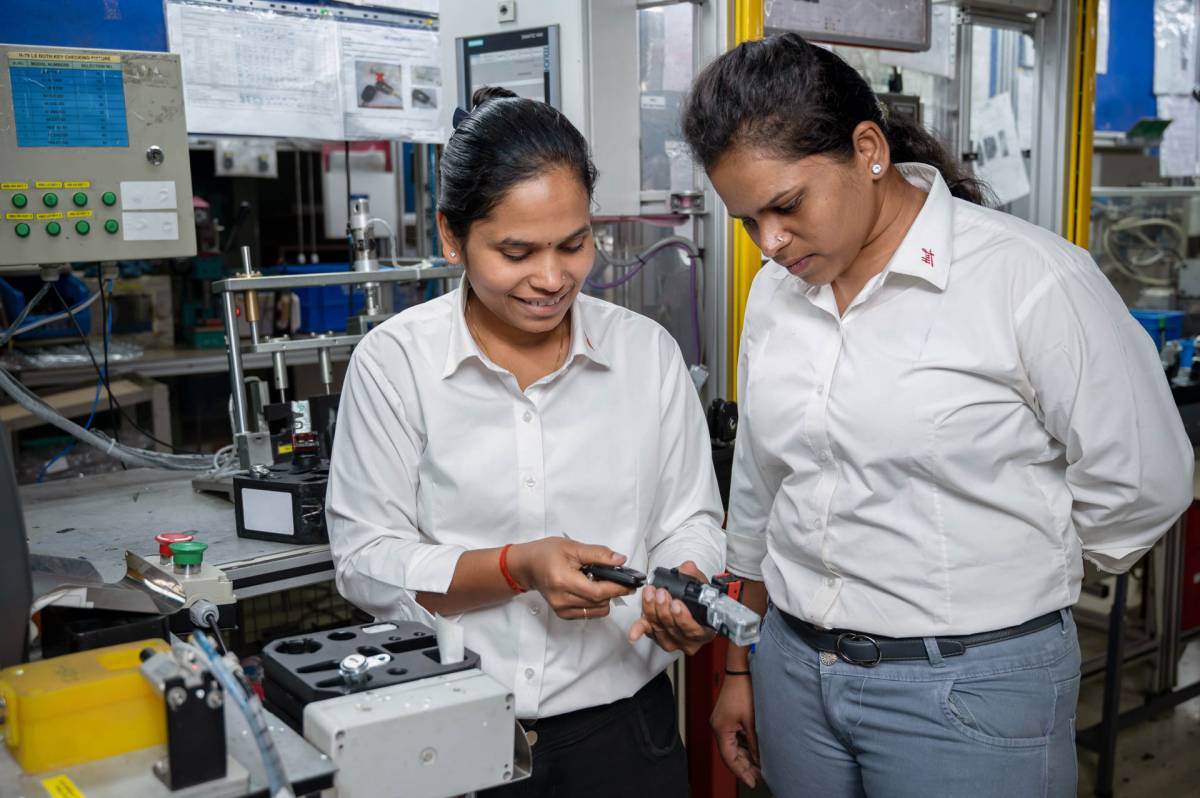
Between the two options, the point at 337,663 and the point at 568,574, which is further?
the point at 568,574

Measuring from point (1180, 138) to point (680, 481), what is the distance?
13.6 feet

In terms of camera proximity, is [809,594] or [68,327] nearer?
[809,594]

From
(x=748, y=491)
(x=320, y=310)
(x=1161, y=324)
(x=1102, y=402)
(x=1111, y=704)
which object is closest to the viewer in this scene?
(x=1102, y=402)

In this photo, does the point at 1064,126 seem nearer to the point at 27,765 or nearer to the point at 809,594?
the point at 809,594

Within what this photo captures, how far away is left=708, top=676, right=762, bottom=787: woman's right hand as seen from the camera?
1390 millimetres

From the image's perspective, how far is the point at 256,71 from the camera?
2.31m

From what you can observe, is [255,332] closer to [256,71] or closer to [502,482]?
[256,71]

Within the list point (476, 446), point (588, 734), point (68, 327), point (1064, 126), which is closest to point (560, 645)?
point (588, 734)

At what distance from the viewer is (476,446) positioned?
1.23 m

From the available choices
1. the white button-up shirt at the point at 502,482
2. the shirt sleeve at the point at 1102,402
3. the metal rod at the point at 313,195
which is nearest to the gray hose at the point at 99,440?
the white button-up shirt at the point at 502,482

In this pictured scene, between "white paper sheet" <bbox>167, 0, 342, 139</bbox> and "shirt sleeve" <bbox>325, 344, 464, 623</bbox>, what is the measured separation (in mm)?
1280

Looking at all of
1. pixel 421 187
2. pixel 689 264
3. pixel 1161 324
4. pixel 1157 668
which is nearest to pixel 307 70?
pixel 421 187

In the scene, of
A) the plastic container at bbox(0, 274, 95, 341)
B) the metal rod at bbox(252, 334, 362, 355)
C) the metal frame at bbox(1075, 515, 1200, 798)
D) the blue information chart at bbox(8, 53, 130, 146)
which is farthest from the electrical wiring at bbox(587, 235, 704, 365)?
the plastic container at bbox(0, 274, 95, 341)

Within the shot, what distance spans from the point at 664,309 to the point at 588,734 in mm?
1218
